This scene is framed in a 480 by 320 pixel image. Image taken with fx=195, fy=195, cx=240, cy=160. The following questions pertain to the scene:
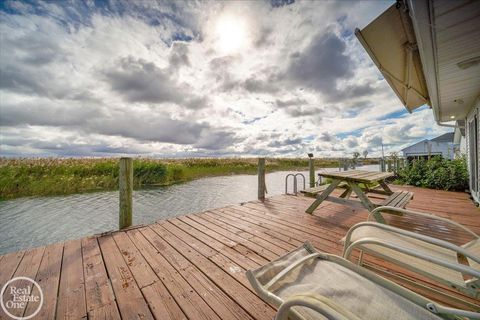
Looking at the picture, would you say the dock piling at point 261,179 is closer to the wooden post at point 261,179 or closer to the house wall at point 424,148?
the wooden post at point 261,179

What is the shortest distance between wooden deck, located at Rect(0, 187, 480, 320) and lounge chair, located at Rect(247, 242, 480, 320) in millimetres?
530

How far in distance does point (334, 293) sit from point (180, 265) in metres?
1.87

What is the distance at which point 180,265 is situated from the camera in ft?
8.12

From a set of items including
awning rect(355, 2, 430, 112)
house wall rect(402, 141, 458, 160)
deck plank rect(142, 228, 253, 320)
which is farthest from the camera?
house wall rect(402, 141, 458, 160)

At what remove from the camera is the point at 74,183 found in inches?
397

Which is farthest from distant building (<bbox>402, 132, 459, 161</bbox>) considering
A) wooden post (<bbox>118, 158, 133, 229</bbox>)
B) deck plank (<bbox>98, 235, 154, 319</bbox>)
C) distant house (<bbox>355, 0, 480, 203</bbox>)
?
deck plank (<bbox>98, 235, 154, 319</bbox>)

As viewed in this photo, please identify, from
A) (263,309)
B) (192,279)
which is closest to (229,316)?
(263,309)

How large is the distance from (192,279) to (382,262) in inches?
91.9

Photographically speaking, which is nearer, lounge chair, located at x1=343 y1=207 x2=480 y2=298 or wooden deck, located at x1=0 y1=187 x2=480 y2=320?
lounge chair, located at x1=343 y1=207 x2=480 y2=298

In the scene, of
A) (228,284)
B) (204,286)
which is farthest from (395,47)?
(204,286)

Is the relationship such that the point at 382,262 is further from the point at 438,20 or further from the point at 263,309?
the point at 438,20

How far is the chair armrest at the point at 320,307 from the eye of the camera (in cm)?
87

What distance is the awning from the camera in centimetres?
242

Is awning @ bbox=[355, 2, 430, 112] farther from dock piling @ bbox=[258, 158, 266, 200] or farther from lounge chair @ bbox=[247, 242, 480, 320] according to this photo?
dock piling @ bbox=[258, 158, 266, 200]
